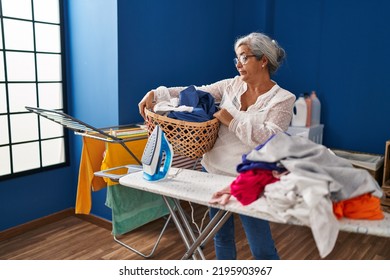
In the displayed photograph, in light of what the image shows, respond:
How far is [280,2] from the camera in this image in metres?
3.53

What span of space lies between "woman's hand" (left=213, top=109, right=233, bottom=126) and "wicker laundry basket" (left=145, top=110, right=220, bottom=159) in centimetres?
3

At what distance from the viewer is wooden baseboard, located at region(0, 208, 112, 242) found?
8.87 feet

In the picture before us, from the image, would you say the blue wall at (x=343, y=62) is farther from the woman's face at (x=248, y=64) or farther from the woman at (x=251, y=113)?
the woman's face at (x=248, y=64)

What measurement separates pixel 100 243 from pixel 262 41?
5.79 ft

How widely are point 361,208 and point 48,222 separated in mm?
2414

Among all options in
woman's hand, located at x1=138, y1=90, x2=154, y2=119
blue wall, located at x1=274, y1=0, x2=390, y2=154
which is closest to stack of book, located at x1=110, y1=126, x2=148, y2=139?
woman's hand, located at x1=138, y1=90, x2=154, y2=119

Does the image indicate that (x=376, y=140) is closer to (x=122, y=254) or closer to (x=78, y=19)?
(x=122, y=254)

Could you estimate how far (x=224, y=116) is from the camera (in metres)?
1.58

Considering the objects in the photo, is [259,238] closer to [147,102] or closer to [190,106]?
[190,106]

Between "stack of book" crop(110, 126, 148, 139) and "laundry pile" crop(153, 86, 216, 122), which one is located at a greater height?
"laundry pile" crop(153, 86, 216, 122)

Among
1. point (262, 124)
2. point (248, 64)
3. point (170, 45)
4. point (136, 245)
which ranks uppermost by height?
point (170, 45)

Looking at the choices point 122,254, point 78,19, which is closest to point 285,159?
point 122,254

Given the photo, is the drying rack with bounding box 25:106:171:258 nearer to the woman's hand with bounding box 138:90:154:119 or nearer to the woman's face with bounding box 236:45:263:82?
the woman's hand with bounding box 138:90:154:119

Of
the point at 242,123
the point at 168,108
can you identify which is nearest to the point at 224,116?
the point at 242,123
